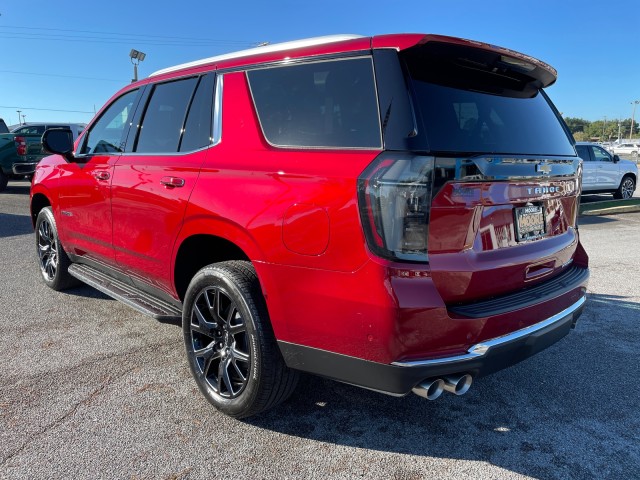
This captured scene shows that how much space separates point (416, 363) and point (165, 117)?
2416 millimetres

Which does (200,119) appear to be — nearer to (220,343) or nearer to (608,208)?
(220,343)

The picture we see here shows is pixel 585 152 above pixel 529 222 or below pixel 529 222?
above

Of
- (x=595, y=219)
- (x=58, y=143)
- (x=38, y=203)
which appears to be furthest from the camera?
(x=595, y=219)

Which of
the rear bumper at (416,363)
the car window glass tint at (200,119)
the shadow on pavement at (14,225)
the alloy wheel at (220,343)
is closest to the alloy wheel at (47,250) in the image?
the car window glass tint at (200,119)

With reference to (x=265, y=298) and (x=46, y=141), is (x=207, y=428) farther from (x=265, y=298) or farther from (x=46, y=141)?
(x=46, y=141)

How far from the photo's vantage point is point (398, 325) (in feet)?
6.62

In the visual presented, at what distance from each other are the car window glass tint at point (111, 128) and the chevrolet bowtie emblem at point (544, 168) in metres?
2.88

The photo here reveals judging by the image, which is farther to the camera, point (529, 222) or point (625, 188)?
point (625, 188)

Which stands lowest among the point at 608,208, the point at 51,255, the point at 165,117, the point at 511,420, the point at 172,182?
the point at 511,420

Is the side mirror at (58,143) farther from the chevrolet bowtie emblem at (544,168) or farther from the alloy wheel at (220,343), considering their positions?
the chevrolet bowtie emblem at (544,168)

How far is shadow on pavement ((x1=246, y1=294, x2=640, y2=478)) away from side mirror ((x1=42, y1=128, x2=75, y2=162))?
114 inches

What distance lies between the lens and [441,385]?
7.19 feet

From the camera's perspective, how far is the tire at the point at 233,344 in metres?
2.49

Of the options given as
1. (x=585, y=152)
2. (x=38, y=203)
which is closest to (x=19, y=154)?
(x=38, y=203)
